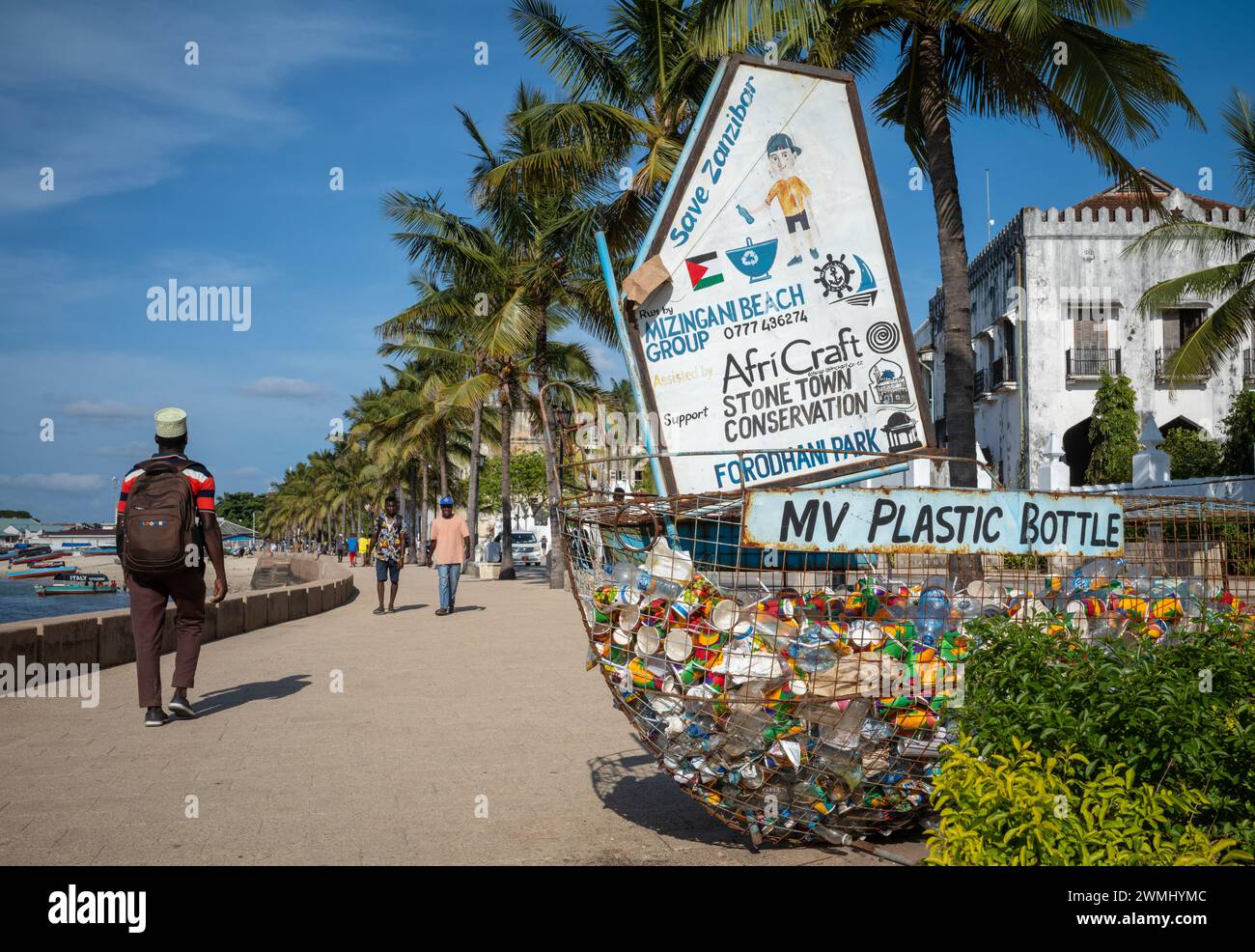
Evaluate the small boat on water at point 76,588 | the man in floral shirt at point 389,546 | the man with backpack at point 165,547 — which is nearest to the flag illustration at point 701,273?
the man with backpack at point 165,547

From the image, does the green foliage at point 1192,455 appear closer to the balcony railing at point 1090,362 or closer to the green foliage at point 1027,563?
the balcony railing at point 1090,362

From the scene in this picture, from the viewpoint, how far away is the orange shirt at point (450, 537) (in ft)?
53.0

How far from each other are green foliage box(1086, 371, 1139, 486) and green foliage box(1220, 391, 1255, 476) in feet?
16.1

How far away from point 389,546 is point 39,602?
51.9 metres

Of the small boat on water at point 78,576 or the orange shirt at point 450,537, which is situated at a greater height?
the orange shirt at point 450,537

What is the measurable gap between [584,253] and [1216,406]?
21.9 metres

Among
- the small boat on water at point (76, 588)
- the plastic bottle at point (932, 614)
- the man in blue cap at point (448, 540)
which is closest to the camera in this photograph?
the plastic bottle at point (932, 614)

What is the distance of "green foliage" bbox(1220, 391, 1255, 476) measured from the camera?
907 inches

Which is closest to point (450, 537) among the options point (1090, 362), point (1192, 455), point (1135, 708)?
point (1135, 708)

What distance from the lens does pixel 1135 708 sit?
3158 mm

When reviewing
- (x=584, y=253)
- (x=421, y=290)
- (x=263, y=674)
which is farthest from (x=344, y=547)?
(x=263, y=674)

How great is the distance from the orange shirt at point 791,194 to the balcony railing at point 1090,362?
3062 cm
